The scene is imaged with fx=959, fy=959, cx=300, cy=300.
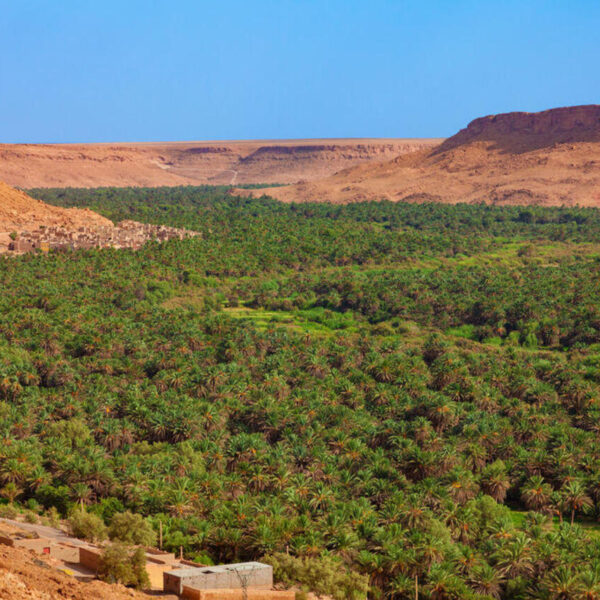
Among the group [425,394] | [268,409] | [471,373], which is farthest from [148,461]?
[471,373]

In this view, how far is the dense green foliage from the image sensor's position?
5218 centimetres

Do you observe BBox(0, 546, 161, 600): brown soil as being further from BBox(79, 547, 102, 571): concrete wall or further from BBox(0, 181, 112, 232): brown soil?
BBox(0, 181, 112, 232): brown soil

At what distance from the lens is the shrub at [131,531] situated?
163 feet

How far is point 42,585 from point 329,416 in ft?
A: 148

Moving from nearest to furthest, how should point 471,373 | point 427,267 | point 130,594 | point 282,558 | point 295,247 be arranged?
point 130,594 < point 282,558 < point 471,373 < point 427,267 < point 295,247

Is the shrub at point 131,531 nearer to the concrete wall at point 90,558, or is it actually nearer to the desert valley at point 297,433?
the desert valley at point 297,433

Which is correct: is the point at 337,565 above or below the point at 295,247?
below

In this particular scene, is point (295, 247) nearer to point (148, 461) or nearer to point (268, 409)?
point (268, 409)

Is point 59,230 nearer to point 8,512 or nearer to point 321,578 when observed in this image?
point 8,512

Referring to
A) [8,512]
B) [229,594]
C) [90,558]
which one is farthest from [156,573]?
[8,512]

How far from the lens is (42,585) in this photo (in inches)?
1286

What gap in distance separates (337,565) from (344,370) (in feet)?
147

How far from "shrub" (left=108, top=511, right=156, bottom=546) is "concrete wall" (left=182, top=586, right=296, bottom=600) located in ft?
37.6

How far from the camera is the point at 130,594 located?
3591 centimetres
